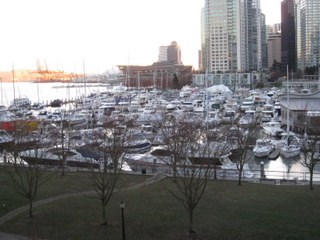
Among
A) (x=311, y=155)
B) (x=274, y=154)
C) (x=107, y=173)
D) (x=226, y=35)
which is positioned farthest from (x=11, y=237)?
(x=226, y=35)

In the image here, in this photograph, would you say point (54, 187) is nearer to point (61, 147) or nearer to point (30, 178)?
point (30, 178)

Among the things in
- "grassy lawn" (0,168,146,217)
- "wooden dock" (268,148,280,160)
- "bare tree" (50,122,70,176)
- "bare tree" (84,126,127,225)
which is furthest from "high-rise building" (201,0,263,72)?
"bare tree" (84,126,127,225)

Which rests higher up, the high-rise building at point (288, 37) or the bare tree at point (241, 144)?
the high-rise building at point (288, 37)

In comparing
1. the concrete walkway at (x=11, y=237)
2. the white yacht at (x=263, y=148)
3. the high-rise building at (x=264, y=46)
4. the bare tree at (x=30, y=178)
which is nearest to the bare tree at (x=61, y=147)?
the bare tree at (x=30, y=178)

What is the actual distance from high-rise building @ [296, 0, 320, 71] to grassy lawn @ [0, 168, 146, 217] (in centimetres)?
14284

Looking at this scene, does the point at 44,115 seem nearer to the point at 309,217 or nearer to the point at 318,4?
the point at 309,217

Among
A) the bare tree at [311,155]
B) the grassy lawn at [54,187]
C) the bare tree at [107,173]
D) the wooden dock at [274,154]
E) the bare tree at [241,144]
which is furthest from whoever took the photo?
the wooden dock at [274,154]

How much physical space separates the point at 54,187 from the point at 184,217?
676cm

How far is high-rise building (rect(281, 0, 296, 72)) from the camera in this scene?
169m

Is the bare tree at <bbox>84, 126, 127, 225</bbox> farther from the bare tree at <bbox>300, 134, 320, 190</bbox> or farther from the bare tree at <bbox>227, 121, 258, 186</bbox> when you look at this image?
the bare tree at <bbox>300, 134, 320, 190</bbox>

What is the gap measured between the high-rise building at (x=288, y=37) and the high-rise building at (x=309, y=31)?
9143 millimetres

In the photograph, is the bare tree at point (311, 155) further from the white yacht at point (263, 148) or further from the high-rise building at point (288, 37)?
the high-rise building at point (288, 37)

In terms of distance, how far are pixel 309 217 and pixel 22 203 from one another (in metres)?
9.76

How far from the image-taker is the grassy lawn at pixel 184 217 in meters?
10.5
